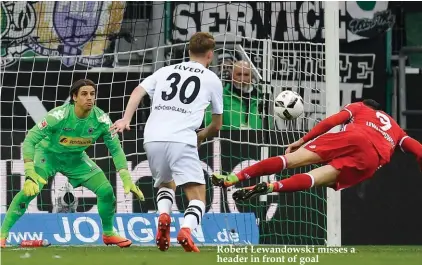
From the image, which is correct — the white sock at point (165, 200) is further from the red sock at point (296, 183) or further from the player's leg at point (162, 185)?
the red sock at point (296, 183)

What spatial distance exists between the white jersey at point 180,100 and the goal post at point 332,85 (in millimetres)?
2371

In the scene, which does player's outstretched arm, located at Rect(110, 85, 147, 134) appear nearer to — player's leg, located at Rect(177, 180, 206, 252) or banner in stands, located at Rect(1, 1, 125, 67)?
player's leg, located at Rect(177, 180, 206, 252)

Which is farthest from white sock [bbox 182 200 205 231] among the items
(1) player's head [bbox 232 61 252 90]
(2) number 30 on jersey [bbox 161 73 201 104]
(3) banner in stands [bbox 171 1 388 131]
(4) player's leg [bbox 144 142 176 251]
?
(3) banner in stands [bbox 171 1 388 131]

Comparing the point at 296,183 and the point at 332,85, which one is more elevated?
the point at 332,85

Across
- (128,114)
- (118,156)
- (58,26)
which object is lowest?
(118,156)

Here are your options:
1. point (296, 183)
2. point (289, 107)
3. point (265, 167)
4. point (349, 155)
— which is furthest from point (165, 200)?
point (289, 107)

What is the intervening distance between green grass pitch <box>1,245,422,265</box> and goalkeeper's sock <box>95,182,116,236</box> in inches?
37.6

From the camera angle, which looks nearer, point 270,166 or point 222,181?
point 222,181

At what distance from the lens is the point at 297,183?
10250mm

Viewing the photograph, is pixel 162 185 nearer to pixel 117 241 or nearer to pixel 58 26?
pixel 117 241

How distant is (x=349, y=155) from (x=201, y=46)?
1948 mm

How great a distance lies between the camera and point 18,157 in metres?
12.9

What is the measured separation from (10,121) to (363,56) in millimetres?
4756

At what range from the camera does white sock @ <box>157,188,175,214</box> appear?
9.55 metres
